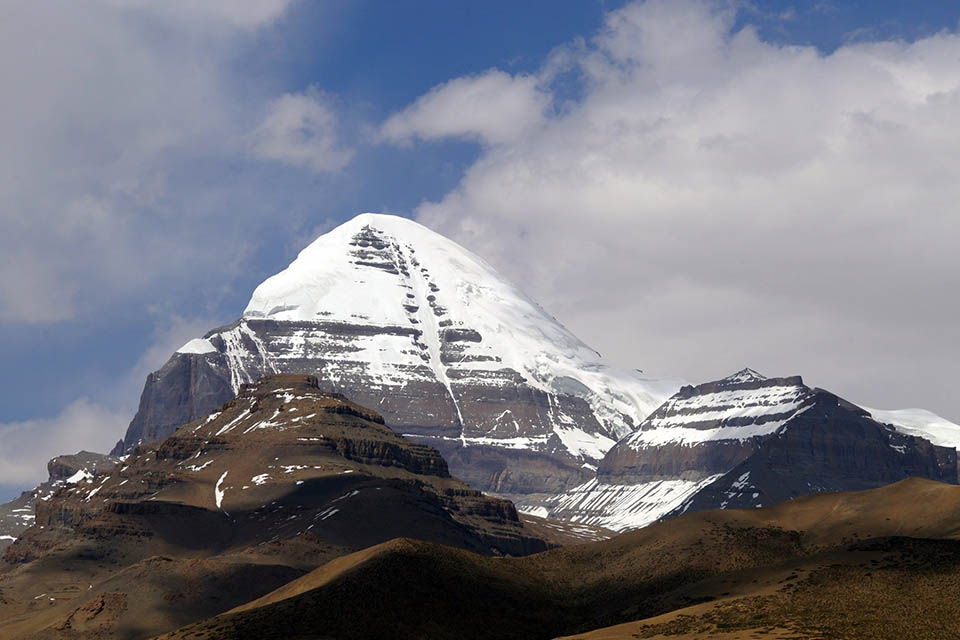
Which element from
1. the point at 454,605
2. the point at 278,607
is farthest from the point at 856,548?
the point at 278,607

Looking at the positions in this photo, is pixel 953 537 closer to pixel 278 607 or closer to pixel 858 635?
pixel 858 635

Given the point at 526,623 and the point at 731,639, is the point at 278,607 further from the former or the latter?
the point at 731,639

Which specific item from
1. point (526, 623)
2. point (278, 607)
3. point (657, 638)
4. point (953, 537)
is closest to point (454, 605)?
point (526, 623)

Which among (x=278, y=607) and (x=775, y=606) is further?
(x=278, y=607)

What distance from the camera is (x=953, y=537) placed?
7554 inches

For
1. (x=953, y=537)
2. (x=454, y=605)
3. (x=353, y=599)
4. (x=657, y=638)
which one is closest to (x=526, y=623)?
(x=454, y=605)

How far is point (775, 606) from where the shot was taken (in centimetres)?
16850

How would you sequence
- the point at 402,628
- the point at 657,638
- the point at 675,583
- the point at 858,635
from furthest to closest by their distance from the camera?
the point at 675,583 < the point at 402,628 < the point at 657,638 < the point at 858,635

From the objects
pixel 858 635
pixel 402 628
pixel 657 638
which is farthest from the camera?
pixel 402 628

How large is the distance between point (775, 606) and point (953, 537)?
3438 centimetres

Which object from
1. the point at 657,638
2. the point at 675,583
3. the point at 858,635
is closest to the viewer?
the point at 858,635

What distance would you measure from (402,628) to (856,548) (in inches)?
2055

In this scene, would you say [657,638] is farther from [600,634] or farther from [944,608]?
[944,608]

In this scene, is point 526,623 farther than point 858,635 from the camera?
Yes
